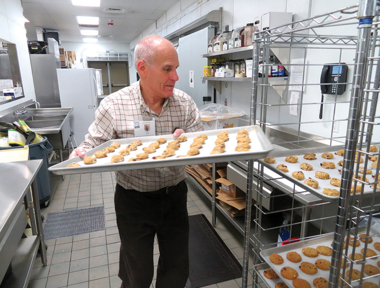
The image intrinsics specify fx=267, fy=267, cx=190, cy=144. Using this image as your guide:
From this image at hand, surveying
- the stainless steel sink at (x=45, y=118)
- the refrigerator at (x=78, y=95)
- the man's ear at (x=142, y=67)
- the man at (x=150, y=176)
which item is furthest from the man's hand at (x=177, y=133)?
the refrigerator at (x=78, y=95)

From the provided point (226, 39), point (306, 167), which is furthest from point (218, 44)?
point (306, 167)

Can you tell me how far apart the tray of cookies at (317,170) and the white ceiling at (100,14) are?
4.56 m

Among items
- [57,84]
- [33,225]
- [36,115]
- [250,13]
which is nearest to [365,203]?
[250,13]

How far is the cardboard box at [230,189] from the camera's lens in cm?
244

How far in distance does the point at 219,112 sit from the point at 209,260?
1.53 m

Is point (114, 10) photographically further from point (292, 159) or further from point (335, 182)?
point (335, 182)

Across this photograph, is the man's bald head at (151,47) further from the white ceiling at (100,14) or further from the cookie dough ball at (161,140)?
the white ceiling at (100,14)

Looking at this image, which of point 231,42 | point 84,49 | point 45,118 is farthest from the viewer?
point 84,49

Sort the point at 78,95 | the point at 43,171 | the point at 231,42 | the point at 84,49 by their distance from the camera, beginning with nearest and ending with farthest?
1. the point at 231,42
2. the point at 43,171
3. the point at 78,95
4. the point at 84,49

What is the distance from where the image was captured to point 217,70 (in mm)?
3037

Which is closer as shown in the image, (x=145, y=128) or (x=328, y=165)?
(x=328, y=165)

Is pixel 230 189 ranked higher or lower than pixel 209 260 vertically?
higher

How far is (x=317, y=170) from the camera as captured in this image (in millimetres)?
1188

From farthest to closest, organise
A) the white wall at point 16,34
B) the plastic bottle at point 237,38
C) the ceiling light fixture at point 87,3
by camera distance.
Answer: the ceiling light fixture at point 87,3
the white wall at point 16,34
the plastic bottle at point 237,38
